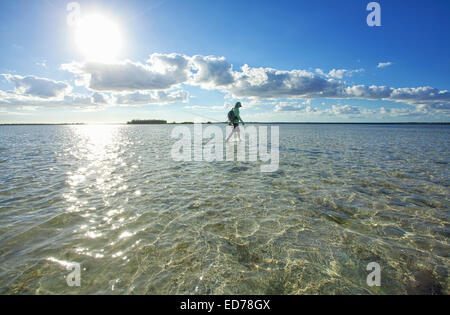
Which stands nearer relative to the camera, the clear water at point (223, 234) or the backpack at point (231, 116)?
the clear water at point (223, 234)

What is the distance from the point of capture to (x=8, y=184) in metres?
9.83

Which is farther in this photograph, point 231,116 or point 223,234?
point 231,116

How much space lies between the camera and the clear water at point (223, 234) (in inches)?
160

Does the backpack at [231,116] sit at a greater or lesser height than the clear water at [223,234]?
greater

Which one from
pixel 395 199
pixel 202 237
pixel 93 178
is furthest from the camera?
pixel 93 178

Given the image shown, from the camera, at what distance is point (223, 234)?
19.0ft

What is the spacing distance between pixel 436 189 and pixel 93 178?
17588 mm

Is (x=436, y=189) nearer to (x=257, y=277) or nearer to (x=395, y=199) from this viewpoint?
(x=395, y=199)

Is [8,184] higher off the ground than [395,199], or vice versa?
[8,184]

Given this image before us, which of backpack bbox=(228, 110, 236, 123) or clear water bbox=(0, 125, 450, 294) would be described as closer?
clear water bbox=(0, 125, 450, 294)

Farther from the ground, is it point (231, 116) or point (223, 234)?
point (231, 116)

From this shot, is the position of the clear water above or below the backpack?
below

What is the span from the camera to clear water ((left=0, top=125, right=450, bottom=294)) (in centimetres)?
407

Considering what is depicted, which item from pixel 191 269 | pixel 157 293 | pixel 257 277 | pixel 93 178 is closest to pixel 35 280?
pixel 157 293
